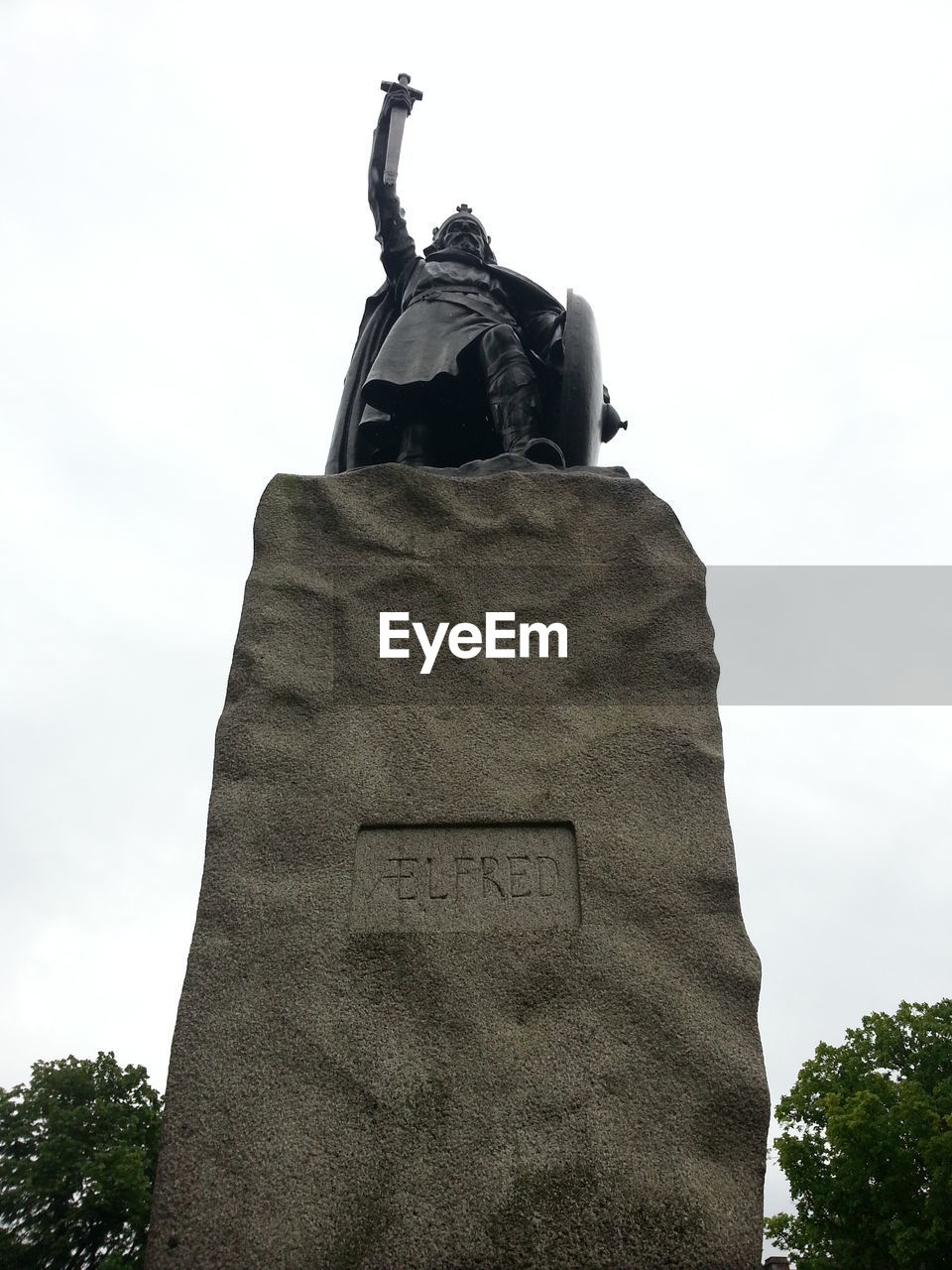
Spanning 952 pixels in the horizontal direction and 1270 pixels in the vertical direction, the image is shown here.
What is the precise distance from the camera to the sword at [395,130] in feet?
16.4

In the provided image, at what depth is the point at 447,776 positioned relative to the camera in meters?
3.02

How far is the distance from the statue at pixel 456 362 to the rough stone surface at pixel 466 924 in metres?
0.88

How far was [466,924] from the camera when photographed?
2764mm

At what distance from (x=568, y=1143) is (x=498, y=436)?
304 cm

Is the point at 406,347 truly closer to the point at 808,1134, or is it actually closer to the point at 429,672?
the point at 429,672

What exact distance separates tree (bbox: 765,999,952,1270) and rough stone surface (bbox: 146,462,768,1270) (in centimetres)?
1136

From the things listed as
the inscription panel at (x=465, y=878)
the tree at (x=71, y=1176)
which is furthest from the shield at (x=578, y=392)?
the tree at (x=71, y=1176)

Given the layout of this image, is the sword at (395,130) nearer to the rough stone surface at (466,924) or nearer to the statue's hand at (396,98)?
the statue's hand at (396,98)

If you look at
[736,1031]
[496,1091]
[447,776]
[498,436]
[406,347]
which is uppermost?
[406,347]

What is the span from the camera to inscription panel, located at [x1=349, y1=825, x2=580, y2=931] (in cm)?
278

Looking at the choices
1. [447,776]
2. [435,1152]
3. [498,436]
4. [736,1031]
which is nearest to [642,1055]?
[736,1031]

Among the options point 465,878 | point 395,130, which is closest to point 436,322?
point 395,130

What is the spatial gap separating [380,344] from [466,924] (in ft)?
11.7

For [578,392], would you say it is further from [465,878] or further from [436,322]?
[465,878]
